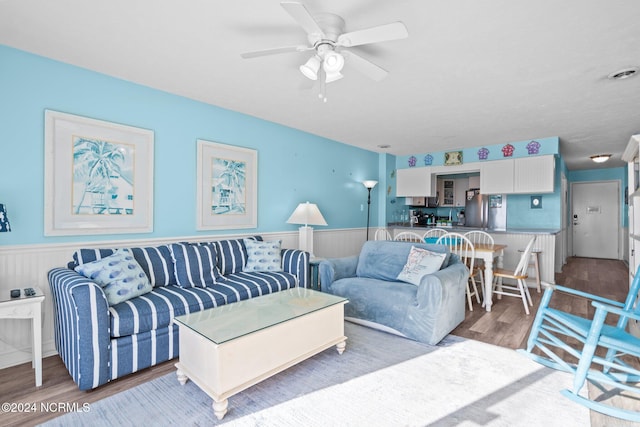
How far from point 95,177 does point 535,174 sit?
583 cm

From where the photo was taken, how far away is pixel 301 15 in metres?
1.66

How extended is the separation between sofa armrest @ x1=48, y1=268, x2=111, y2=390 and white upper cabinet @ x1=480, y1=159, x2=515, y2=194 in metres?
5.59

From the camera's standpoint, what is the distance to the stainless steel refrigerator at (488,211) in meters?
5.86

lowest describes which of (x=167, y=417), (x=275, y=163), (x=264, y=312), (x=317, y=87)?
(x=167, y=417)

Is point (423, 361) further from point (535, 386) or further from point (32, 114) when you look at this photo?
point (32, 114)

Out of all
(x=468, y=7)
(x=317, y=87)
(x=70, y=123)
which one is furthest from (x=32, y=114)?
(x=468, y=7)

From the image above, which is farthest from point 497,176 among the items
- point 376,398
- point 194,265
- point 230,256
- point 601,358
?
point 194,265

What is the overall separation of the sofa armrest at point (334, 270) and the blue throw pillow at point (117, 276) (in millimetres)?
1665

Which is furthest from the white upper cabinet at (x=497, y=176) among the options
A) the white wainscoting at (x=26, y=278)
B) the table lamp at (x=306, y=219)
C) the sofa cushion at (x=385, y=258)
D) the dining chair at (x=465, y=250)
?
the white wainscoting at (x=26, y=278)

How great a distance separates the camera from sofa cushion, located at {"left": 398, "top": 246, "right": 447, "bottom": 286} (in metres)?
3.03

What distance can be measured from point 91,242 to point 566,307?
512cm

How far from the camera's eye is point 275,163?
435cm

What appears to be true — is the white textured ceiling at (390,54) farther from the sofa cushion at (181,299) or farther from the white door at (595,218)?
the white door at (595,218)

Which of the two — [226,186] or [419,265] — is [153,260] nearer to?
[226,186]
